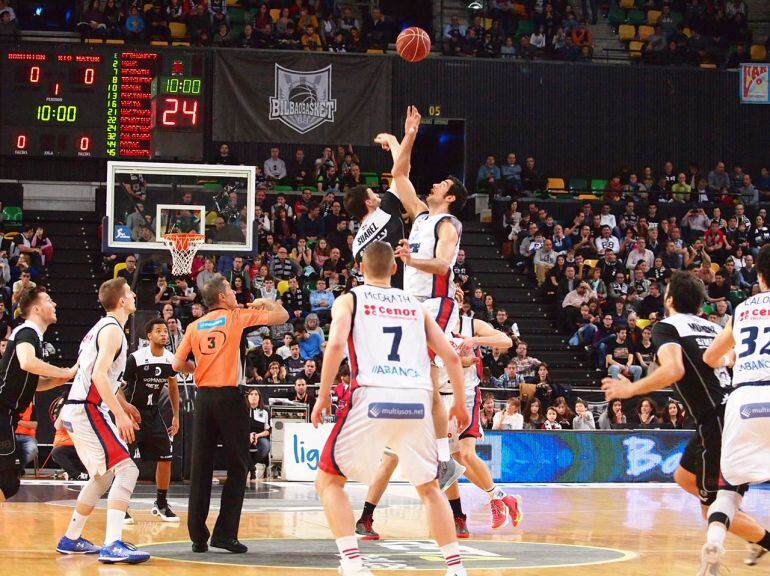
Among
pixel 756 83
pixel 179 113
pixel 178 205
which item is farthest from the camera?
pixel 756 83

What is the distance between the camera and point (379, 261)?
7250 mm

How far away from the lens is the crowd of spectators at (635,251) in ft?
77.9

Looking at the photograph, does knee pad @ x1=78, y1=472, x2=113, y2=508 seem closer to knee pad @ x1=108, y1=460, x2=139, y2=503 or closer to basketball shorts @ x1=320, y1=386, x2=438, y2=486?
knee pad @ x1=108, y1=460, x2=139, y2=503

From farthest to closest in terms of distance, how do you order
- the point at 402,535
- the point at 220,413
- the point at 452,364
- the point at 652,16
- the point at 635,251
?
the point at 652,16 < the point at 635,251 < the point at 402,535 < the point at 220,413 < the point at 452,364

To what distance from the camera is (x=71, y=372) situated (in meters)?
9.13

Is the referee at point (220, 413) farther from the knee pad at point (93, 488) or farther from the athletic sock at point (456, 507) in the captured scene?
the athletic sock at point (456, 507)

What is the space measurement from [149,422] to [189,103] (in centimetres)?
1109

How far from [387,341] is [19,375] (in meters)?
3.89

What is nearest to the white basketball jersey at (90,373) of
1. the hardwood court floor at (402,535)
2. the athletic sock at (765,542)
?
the hardwood court floor at (402,535)

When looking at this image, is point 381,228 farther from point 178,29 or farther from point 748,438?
point 178,29

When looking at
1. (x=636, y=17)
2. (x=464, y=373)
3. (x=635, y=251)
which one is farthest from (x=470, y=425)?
(x=636, y=17)

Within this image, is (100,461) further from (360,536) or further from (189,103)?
(189,103)

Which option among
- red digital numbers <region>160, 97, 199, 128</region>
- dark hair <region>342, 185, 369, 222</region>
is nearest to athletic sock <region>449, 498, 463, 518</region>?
dark hair <region>342, 185, 369, 222</region>

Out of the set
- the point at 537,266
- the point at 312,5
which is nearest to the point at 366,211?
the point at 537,266
